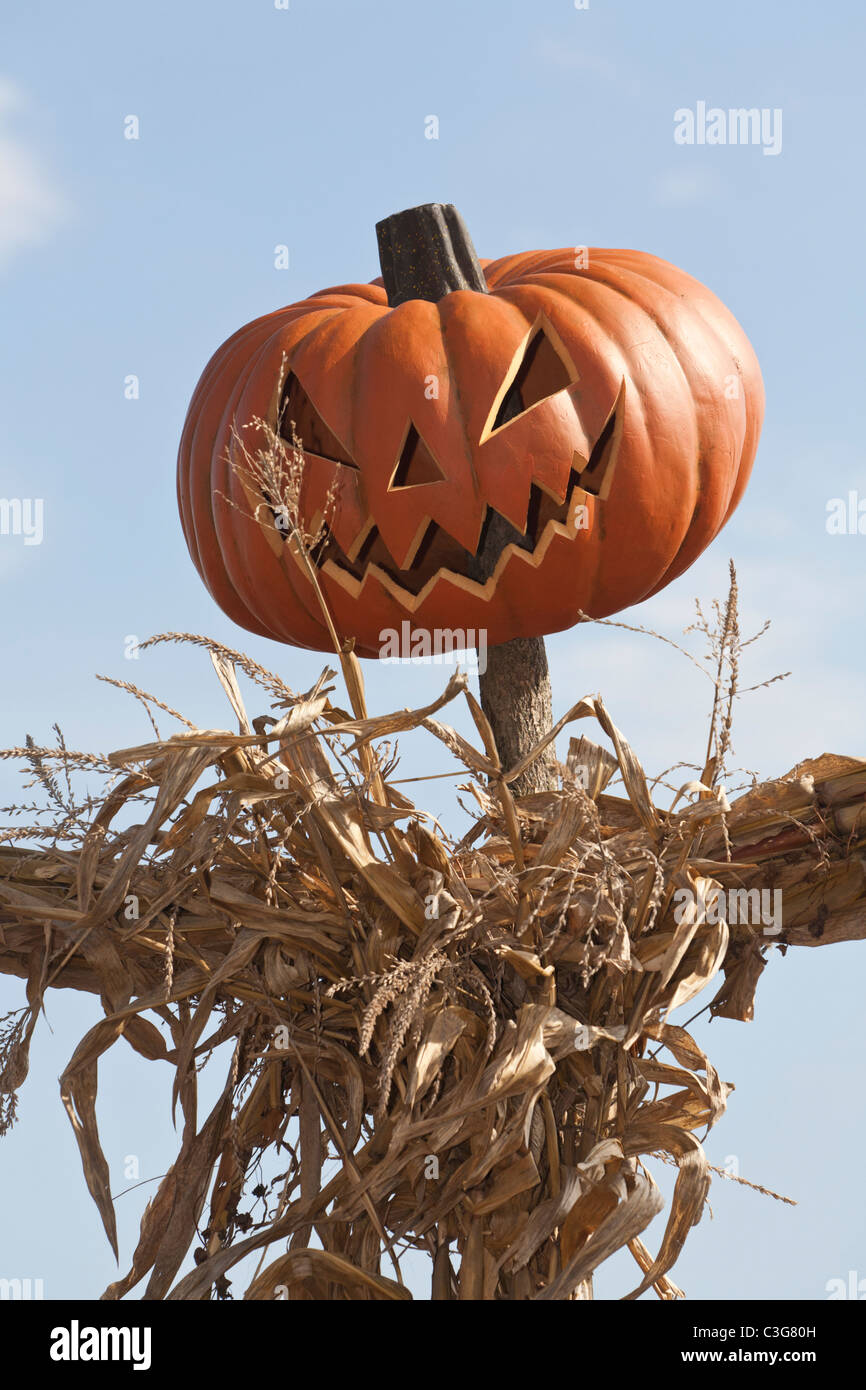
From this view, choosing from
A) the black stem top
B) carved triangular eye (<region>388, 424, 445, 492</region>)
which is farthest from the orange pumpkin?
the black stem top

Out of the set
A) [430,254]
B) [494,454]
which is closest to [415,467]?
[494,454]

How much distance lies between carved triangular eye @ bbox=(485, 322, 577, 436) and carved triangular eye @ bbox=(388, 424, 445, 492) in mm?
99

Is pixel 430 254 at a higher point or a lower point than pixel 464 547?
higher

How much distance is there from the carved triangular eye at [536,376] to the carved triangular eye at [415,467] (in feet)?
0.32

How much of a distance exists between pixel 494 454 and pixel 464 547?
0.43ft

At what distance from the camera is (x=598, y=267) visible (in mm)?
2045

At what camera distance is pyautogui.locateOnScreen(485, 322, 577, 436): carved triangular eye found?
186 cm

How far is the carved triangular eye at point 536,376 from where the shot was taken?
186 centimetres

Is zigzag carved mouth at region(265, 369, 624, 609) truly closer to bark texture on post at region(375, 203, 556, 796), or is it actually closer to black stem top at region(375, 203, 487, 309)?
bark texture on post at region(375, 203, 556, 796)

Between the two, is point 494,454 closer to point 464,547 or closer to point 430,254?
point 464,547

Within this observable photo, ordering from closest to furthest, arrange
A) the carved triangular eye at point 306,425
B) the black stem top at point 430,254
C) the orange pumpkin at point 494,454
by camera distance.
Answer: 1. the orange pumpkin at point 494,454
2. the carved triangular eye at point 306,425
3. the black stem top at point 430,254

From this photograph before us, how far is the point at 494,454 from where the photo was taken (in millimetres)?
1772

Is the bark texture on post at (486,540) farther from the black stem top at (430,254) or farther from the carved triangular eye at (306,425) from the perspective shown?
the carved triangular eye at (306,425)

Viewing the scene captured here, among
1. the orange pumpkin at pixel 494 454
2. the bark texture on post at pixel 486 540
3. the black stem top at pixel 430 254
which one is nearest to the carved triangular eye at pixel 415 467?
the orange pumpkin at pixel 494 454
